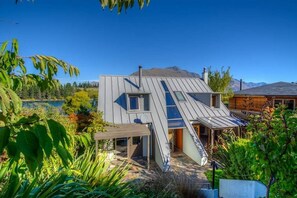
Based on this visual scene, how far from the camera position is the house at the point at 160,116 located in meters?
13.5

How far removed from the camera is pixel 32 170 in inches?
38.0

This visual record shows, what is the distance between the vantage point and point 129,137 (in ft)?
43.5

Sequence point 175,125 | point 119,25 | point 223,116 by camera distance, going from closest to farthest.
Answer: point 119,25 < point 175,125 < point 223,116

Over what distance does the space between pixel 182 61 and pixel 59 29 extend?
2647 cm

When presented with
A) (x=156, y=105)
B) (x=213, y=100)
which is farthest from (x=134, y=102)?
(x=213, y=100)

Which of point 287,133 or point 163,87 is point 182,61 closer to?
point 163,87

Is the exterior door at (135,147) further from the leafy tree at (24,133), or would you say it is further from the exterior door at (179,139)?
the leafy tree at (24,133)

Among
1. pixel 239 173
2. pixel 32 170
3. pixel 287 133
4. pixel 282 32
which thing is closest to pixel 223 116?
pixel 282 32

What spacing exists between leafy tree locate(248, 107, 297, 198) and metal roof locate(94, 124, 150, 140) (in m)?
9.65

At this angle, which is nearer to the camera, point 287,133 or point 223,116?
point 287,133

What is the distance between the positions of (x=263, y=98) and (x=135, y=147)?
1988 centimetres

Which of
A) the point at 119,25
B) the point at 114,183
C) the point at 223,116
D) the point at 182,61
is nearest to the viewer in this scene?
the point at 114,183

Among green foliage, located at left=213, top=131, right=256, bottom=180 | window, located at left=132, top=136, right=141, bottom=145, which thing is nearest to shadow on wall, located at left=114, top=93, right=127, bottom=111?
window, located at left=132, top=136, right=141, bottom=145

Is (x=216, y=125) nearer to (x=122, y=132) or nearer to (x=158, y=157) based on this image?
(x=158, y=157)
